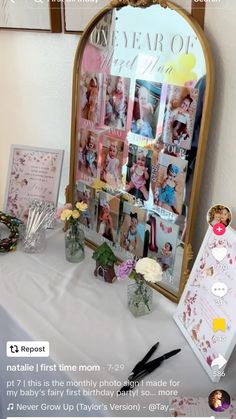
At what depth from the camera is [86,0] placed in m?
0.87

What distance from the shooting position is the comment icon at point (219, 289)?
→ 0.62 meters

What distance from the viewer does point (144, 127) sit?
761 mm

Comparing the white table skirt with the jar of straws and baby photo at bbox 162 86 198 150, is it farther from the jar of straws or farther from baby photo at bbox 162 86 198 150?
baby photo at bbox 162 86 198 150

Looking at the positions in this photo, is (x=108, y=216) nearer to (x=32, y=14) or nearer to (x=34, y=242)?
(x=34, y=242)

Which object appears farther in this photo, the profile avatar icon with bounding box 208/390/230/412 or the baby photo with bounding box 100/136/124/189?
the baby photo with bounding box 100/136/124/189

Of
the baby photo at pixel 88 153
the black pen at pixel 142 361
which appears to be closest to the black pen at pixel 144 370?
the black pen at pixel 142 361

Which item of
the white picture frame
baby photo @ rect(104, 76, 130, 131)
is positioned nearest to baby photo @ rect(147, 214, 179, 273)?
baby photo @ rect(104, 76, 130, 131)

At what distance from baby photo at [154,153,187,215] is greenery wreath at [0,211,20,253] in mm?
378

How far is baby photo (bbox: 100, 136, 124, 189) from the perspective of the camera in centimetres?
83

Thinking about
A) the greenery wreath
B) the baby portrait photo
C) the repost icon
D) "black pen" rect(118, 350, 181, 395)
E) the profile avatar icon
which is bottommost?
"black pen" rect(118, 350, 181, 395)

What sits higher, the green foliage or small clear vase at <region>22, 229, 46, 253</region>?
the green foliage

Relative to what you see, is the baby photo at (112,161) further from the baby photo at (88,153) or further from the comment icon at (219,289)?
the comment icon at (219,289)

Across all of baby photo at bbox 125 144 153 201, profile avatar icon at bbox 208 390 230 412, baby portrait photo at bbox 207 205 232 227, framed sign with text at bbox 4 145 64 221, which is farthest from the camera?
framed sign with text at bbox 4 145 64 221

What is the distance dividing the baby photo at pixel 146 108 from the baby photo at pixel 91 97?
0.12m
